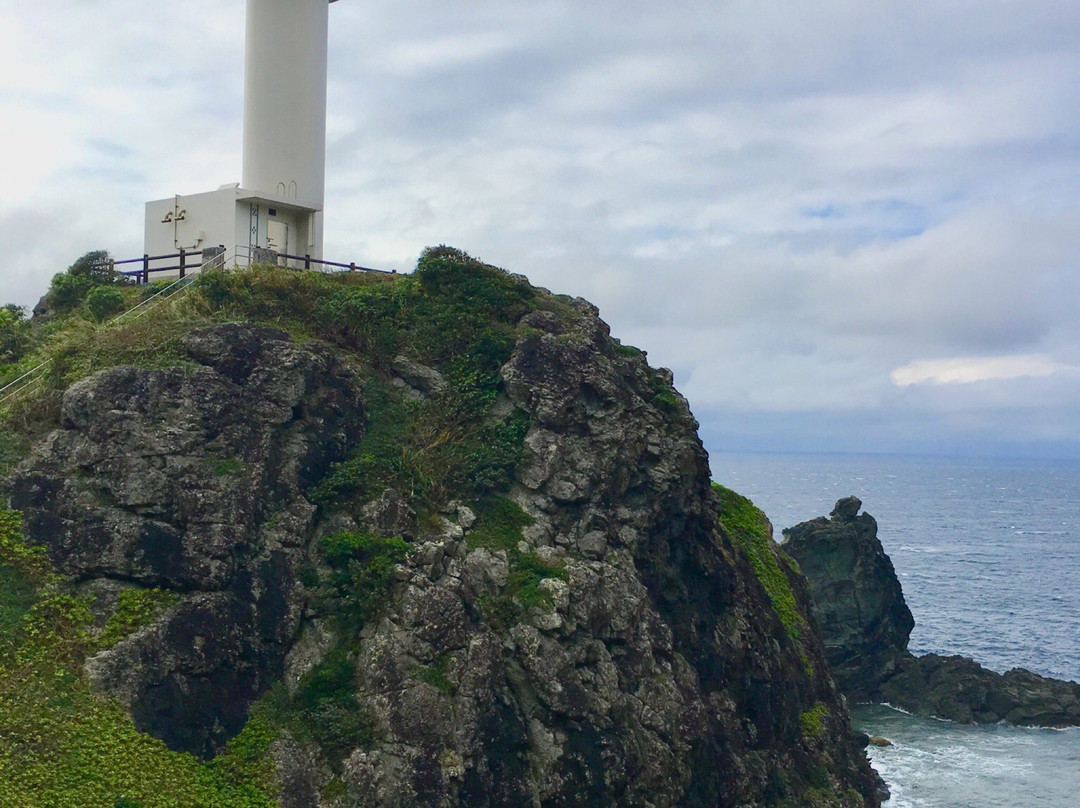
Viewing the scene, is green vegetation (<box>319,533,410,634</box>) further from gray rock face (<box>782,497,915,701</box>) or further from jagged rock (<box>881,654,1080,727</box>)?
jagged rock (<box>881,654,1080,727</box>)

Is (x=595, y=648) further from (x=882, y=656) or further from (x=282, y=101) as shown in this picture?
(x=882, y=656)

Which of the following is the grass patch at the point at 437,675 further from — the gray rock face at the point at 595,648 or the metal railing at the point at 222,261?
the metal railing at the point at 222,261

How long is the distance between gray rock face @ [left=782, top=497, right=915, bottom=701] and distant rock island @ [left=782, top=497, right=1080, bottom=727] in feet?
0.19

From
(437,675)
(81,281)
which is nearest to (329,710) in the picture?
(437,675)

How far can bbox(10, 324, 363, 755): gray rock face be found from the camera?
80.2 feet

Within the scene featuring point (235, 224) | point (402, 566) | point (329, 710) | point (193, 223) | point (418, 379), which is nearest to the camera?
point (329, 710)

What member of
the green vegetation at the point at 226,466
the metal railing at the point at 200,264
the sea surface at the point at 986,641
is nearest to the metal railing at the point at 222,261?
the metal railing at the point at 200,264

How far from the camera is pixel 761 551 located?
41.6 meters

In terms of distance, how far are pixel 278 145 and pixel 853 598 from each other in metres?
41.8

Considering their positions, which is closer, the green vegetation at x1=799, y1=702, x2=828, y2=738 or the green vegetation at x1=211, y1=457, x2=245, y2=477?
the green vegetation at x1=211, y1=457, x2=245, y2=477

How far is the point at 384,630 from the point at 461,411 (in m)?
8.58

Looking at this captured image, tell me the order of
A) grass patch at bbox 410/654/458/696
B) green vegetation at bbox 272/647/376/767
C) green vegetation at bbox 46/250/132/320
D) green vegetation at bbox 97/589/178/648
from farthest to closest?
green vegetation at bbox 46/250/132/320 → grass patch at bbox 410/654/458/696 → green vegetation at bbox 272/647/376/767 → green vegetation at bbox 97/589/178/648

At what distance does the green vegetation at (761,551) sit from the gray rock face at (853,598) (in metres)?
21.3

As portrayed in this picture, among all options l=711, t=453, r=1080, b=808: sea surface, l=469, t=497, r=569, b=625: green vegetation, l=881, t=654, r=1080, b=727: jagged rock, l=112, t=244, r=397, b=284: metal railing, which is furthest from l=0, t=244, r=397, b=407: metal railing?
l=881, t=654, r=1080, b=727: jagged rock
